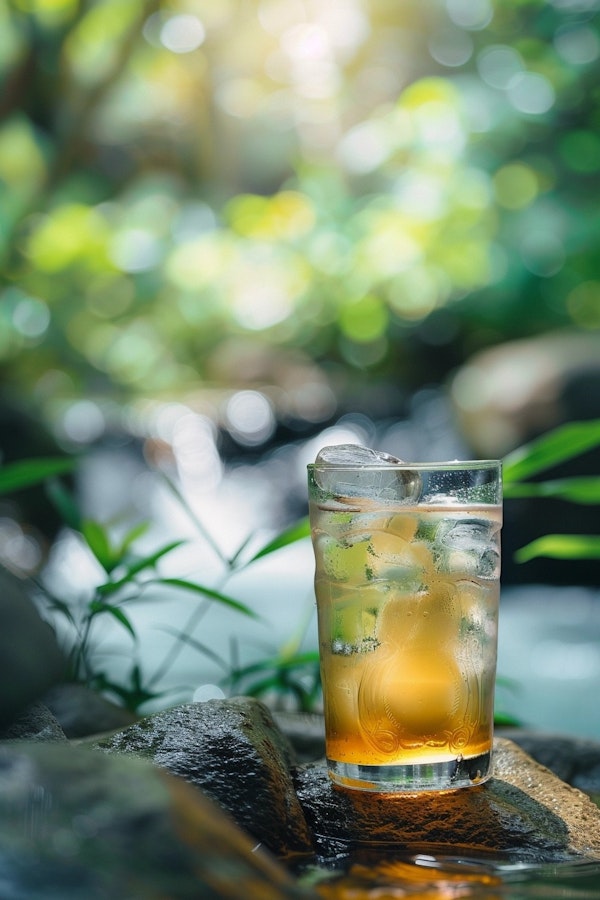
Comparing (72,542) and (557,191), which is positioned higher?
(557,191)

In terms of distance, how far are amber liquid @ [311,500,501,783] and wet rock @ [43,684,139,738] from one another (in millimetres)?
555

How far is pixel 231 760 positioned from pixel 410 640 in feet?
0.92

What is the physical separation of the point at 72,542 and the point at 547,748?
17.7 ft

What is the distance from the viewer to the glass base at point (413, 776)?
4.25 feet

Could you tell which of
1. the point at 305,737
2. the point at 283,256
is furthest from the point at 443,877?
the point at 283,256

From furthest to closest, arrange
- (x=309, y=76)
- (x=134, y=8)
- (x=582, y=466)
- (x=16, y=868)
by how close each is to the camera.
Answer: (x=309, y=76) → (x=134, y=8) → (x=582, y=466) → (x=16, y=868)

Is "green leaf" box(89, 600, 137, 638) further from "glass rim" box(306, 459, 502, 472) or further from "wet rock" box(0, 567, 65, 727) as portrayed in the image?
"glass rim" box(306, 459, 502, 472)

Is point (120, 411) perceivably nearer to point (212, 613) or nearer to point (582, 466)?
point (212, 613)

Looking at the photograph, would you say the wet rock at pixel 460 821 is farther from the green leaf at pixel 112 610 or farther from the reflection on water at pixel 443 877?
the green leaf at pixel 112 610

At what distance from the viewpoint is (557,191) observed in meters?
8.56

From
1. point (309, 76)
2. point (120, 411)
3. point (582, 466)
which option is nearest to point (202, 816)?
point (582, 466)

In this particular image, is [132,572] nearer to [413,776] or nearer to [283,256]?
[413,776]

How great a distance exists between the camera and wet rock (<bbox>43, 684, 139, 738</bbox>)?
1.74m

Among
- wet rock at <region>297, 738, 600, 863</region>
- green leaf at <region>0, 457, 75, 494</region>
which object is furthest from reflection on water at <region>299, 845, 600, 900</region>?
green leaf at <region>0, 457, 75, 494</region>
